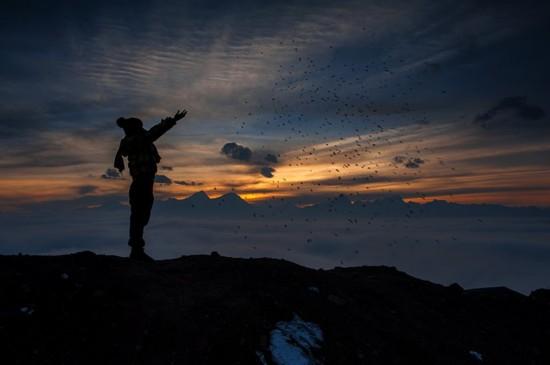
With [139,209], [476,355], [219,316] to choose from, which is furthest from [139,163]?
[476,355]

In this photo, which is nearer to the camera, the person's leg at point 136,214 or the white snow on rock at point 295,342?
the white snow on rock at point 295,342

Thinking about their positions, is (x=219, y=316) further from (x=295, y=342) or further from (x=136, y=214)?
(x=136, y=214)

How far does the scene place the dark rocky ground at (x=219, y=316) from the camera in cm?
705

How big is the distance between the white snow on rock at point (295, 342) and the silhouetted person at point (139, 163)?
540 cm

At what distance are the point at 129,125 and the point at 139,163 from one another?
46.3 inches

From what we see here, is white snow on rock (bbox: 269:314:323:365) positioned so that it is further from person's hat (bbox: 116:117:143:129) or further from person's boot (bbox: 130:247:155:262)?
person's hat (bbox: 116:117:143:129)

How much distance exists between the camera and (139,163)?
11.2 meters

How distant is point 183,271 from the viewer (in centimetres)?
1053

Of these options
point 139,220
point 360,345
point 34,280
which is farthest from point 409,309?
point 34,280

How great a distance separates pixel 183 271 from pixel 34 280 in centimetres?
343

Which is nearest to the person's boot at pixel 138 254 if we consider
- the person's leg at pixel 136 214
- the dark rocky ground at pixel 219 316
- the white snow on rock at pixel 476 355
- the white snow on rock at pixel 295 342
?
the person's leg at pixel 136 214

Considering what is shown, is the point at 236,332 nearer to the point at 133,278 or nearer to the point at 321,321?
the point at 321,321

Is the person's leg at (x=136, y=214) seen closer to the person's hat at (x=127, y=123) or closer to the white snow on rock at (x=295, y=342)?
the person's hat at (x=127, y=123)

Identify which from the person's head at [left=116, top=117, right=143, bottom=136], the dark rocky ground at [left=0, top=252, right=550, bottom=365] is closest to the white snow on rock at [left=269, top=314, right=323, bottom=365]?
the dark rocky ground at [left=0, top=252, right=550, bottom=365]
